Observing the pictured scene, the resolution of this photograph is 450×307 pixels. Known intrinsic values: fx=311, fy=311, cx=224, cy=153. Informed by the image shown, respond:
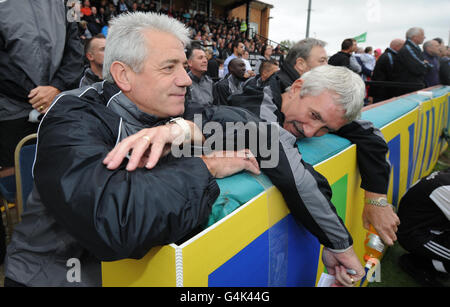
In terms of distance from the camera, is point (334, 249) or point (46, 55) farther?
point (46, 55)

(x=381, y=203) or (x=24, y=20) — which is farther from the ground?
(x=24, y=20)

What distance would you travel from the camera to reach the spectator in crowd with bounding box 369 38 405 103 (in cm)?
682

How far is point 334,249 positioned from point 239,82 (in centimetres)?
465

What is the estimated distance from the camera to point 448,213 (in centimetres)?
239

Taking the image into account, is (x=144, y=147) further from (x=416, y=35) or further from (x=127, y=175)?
(x=416, y=35)

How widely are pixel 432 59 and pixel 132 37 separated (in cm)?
871

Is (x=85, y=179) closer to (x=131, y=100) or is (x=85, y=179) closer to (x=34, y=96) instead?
(x=131, y=100)

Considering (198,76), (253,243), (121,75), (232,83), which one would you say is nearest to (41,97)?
(121,75)

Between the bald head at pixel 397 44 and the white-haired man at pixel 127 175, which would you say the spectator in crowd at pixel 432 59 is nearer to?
the bald head at pixel 397 44

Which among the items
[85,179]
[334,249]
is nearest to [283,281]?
[334,249]

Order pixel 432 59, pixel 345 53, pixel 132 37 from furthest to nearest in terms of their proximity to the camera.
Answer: pixel 432 59
pixel 345 53
pixel 132 37

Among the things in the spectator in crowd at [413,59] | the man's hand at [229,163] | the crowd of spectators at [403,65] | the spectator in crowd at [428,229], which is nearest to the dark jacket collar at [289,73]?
the spectator in crowd at [428,229]

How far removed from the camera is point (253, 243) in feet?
3.54

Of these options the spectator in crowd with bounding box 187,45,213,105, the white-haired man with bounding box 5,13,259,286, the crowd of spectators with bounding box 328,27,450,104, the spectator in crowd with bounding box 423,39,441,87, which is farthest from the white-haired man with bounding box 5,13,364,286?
the spectator in crowd with bounding box 423,39,441,87
